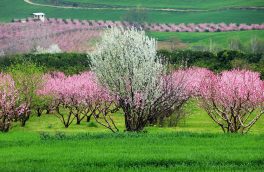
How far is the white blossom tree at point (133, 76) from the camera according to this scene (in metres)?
38.8

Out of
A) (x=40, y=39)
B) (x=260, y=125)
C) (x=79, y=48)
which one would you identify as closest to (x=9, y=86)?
(x=260, y=125)

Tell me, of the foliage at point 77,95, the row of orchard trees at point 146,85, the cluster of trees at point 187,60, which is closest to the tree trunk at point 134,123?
the row of orchard trees at point 146,85

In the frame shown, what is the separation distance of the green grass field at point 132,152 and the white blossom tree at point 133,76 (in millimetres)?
6572

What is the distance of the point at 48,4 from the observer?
185 m

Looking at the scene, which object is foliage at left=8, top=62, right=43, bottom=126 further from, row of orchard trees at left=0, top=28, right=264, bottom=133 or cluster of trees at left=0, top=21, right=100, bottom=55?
cluster of trees at left=0, top=21, right=100, bottom=55

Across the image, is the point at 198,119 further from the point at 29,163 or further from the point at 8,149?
the point at 29,163

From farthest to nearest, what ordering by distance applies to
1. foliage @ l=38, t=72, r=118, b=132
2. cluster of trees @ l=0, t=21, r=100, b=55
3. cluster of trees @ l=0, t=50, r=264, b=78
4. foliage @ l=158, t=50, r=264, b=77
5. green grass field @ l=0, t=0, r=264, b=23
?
1. green grass field @ l=0, t=0, r=264, b=23
2. cluster of trees @ l=0, t=21, r=100, b=55
3. cluster of trees @ l=0, t=50, r=264, b=78
4. foliage @ l=158, t=50, r=264, b=77
5. foliage @ l=38, t=72, r=118, b=132

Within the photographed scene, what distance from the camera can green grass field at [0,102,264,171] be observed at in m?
22.0

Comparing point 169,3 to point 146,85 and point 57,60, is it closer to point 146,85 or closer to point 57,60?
point 57,60

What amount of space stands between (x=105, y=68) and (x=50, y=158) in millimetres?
16233

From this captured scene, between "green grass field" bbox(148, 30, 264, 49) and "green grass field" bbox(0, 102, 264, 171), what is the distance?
108m

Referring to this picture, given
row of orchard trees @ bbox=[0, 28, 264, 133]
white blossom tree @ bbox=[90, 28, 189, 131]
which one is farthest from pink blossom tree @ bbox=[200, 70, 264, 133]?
white blossom tree @ bbox=[90, 28, 189, 131]

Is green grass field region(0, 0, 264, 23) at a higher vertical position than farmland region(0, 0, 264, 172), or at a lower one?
lower

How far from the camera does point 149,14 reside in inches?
6959
